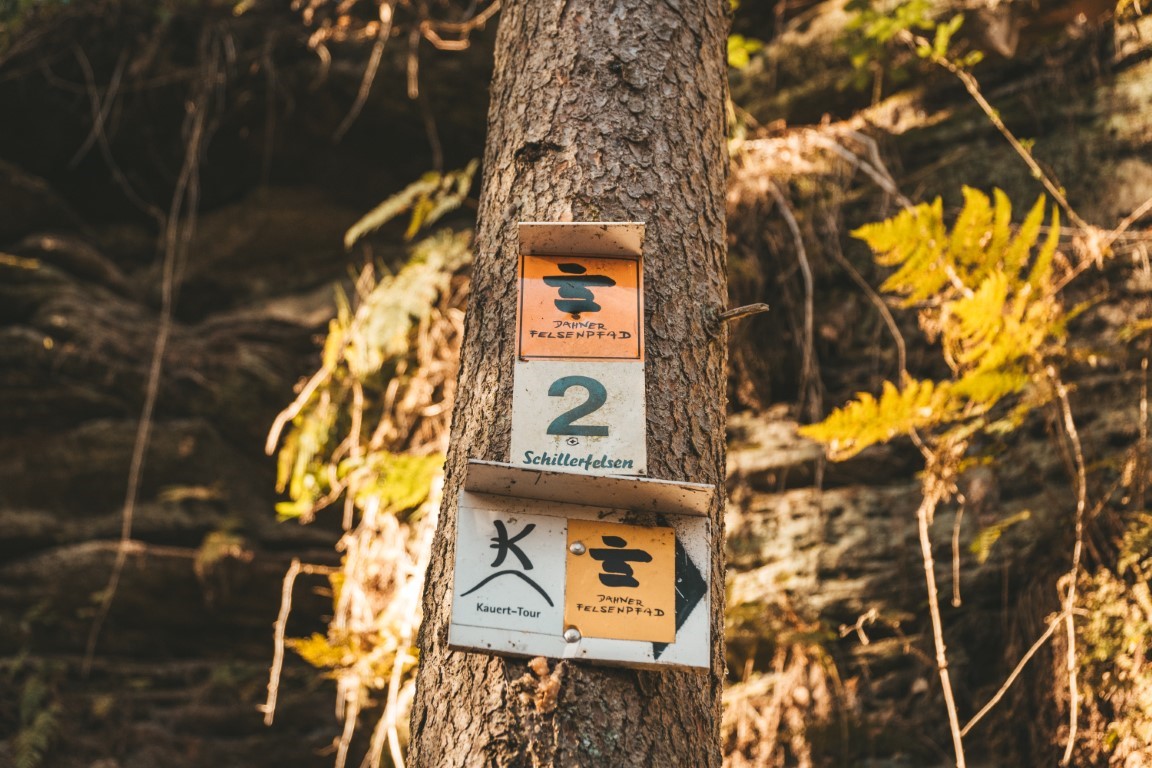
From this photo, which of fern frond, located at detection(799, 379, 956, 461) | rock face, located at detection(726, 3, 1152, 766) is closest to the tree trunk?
fern frond, located at detection(799, 379, 956, 461)

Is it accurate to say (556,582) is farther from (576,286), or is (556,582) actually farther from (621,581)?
(576,286)

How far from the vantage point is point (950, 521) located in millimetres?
3711

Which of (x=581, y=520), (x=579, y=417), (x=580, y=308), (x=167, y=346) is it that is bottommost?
(x=581, y=520)

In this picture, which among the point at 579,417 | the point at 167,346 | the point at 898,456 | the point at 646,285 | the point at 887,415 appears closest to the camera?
the point at 579,417

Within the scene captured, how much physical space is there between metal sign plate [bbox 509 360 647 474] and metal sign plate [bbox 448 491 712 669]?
0.30 ft

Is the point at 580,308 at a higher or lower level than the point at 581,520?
higher

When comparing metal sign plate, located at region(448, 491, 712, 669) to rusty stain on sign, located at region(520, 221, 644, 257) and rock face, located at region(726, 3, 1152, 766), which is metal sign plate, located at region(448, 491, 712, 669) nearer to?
rusty stain on sign, located at region(520, 221, 644, 257)

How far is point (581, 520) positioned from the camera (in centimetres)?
148

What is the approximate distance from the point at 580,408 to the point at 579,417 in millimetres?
18

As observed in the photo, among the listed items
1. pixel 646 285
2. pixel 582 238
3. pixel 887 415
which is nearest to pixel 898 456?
pixel 887 415

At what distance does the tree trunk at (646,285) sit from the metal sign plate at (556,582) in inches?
1.7

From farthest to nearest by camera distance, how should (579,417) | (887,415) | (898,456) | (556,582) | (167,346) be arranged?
(167,346)
(898,456)
(887,415)
(579,417)
(556,582)

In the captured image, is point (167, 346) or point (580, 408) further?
point (167, 346)

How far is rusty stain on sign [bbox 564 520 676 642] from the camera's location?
1417 mm
